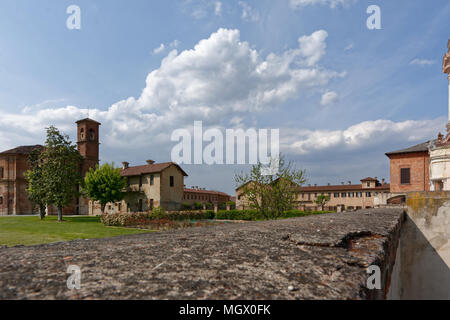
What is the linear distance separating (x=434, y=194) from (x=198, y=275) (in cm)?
834

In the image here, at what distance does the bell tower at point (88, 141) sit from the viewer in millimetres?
47625

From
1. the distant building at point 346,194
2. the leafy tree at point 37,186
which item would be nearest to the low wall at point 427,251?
the leafy tree at point 37,186

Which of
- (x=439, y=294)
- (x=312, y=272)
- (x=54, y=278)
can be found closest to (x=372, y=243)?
(x=312, y=272)

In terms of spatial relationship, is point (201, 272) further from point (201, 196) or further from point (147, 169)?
point (201, 196)

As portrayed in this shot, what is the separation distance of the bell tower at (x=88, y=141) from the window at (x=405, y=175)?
162 ft

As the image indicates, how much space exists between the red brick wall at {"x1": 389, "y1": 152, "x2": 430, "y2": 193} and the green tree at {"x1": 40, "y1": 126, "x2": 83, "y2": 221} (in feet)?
135

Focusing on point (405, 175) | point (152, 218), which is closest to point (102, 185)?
point (152, 218)

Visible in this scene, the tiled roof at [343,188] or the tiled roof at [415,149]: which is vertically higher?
the tiled roof at [415,149]


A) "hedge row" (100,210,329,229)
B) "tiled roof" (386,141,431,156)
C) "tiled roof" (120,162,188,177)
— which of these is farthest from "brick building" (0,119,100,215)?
"tiled roof" (386,141,431,156)

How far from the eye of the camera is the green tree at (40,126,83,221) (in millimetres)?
31344

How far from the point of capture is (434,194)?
733 cm

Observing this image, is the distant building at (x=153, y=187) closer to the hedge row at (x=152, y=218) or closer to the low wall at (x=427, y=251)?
the hedge row at (x=152, y=218)

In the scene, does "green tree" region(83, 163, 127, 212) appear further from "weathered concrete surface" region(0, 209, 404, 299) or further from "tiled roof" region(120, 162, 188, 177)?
"weathered concrete surface" region(0, 209, 404, 299)
